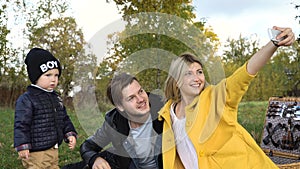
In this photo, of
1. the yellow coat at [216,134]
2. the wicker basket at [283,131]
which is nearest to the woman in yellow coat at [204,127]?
the yellow coat at [216,134]

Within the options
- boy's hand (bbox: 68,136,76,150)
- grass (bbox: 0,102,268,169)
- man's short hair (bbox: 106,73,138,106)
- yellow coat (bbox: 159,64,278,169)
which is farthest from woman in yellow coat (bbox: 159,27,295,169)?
boy's hand (bbox: 68,136,76,150)

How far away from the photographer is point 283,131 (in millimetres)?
3293

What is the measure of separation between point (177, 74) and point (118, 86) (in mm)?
254

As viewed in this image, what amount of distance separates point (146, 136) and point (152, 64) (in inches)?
15.0

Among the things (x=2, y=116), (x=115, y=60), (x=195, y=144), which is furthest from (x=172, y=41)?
(x=2, y=116)

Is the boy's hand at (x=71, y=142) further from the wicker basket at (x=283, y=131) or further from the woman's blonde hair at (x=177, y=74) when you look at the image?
the wicker basket at (x=283, y=131)

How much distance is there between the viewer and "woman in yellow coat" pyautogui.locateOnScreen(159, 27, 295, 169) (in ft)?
5.37

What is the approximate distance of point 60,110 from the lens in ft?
8.04

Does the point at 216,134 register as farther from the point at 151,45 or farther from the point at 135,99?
the point at 151,45

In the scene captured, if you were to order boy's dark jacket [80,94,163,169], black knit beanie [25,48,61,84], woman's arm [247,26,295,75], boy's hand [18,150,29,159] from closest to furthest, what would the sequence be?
woman's arm [247,26,295,75], boy's dark jacket [80,94,163,169], boy's hand [18,150,29,159], black knit beanie [25,48,61,84]

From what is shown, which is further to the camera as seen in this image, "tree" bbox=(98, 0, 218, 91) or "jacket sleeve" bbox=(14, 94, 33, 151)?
"jacket sleeve" bbox=(14, 94, 33, 151)

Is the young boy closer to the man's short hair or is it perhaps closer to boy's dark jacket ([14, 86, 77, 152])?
boy's dark jacket ([14, 86, 77, 152])

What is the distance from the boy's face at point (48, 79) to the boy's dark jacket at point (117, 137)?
1.86ft

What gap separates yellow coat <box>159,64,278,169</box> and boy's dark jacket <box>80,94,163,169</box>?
4.4 inches
